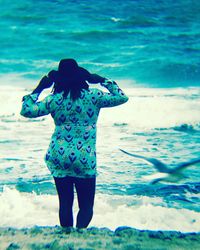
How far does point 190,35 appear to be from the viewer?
28.6 m

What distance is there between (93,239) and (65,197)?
1.43 ft

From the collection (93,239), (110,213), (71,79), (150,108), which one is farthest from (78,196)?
(150,108)

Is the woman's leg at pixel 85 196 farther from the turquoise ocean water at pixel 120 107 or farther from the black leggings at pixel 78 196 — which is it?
the turquoise ocean water at pixel 120 107

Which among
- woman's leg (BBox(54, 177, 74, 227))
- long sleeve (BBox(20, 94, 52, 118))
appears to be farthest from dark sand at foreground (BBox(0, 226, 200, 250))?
long sleeve (BBox(20, 94, 52, 118))

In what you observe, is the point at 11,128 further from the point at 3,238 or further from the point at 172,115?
the point at 3,238

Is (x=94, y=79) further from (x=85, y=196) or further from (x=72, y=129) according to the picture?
(x=85, y=196)

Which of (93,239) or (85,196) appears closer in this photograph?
(93,239)

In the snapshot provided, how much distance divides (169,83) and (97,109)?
61.3ft

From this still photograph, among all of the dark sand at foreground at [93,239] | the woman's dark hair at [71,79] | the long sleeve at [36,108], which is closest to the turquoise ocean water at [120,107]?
the dark sand at foreground at [93,239]

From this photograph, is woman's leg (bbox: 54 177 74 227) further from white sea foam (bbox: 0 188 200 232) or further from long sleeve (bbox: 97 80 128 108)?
white sea foam (bbox: 0 188 200 232)

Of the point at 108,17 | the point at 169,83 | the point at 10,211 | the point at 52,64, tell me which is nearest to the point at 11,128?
the point at 10,211

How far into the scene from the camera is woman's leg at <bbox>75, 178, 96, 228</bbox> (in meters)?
3.02

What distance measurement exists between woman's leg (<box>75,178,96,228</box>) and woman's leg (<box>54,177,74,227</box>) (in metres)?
0.05

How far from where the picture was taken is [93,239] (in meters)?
2.76
